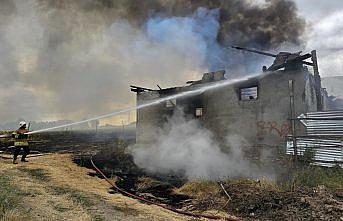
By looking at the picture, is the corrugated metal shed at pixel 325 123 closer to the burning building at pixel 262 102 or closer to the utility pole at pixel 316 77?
the burning building at pixel 262 102

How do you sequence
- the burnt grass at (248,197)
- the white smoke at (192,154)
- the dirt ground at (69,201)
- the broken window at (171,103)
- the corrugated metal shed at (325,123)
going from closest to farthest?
the dirt ground at (69,201) → the burnt grass at (248,197) → the corrugated metal shed at (325,123) → the white smoke at (192,154) → the broken window at (171,103)

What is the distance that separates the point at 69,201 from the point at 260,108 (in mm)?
8806

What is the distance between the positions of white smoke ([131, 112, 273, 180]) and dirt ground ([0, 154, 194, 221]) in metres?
3.83

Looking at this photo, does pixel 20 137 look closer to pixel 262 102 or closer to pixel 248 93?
pixel 248 93

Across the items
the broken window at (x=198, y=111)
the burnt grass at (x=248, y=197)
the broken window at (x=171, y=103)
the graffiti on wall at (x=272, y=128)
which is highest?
the broken window at (x=171, y=103)

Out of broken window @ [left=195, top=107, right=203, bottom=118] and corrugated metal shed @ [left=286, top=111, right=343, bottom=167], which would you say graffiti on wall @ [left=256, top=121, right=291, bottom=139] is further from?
broken window @ [left=195, top=107, right=203, bottom=118]

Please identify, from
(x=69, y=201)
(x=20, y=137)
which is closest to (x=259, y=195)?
(x=69, y=201)

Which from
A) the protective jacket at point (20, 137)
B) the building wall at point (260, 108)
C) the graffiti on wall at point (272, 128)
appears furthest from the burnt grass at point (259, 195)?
the building wall at point (260, 108)

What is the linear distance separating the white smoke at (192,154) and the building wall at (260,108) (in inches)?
21.0

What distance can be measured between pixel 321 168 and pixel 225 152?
515 cm

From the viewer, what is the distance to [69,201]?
24.4 feet

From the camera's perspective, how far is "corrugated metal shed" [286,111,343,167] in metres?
9.26

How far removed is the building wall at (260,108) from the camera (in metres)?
11.9

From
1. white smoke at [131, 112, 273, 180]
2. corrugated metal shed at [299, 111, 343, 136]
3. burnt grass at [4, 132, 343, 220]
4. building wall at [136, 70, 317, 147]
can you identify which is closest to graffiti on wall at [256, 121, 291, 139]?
building wall at [136, 70, 317, 147]
